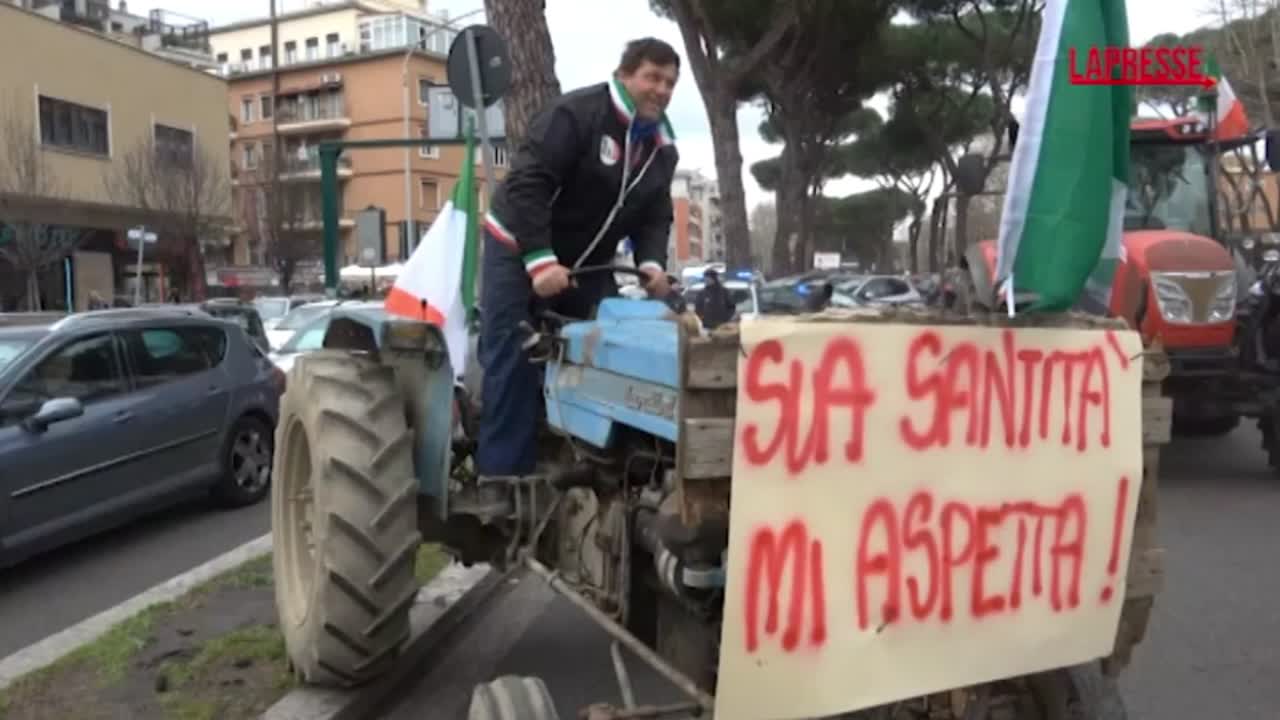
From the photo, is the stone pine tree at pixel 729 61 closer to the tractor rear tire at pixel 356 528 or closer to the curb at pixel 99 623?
the curb at pixel 99 623

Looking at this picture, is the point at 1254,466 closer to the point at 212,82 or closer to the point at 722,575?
the point at 722,575

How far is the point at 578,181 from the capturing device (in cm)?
423

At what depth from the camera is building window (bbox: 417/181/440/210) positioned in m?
66.2

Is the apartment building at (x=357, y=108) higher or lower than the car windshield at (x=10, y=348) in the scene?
higher

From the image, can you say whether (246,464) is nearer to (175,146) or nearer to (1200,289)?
(1200,289)

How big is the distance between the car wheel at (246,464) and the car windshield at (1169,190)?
7635mm

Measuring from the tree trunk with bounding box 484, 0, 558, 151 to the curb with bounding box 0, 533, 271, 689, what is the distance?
12.1 feet

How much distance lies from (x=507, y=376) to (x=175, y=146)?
3476 centimetres

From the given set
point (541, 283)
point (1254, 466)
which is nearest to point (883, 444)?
point (541, 283)

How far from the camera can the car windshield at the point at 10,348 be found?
7078mm

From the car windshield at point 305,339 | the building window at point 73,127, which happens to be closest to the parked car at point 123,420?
the car windshield at point 305,339

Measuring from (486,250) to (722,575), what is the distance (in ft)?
6.24

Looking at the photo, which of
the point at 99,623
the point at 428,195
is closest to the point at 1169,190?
the point at 99,623

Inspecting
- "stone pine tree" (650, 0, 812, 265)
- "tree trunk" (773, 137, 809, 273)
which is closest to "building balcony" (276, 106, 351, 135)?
"tree trunk" (773, 137, 809, 273)
